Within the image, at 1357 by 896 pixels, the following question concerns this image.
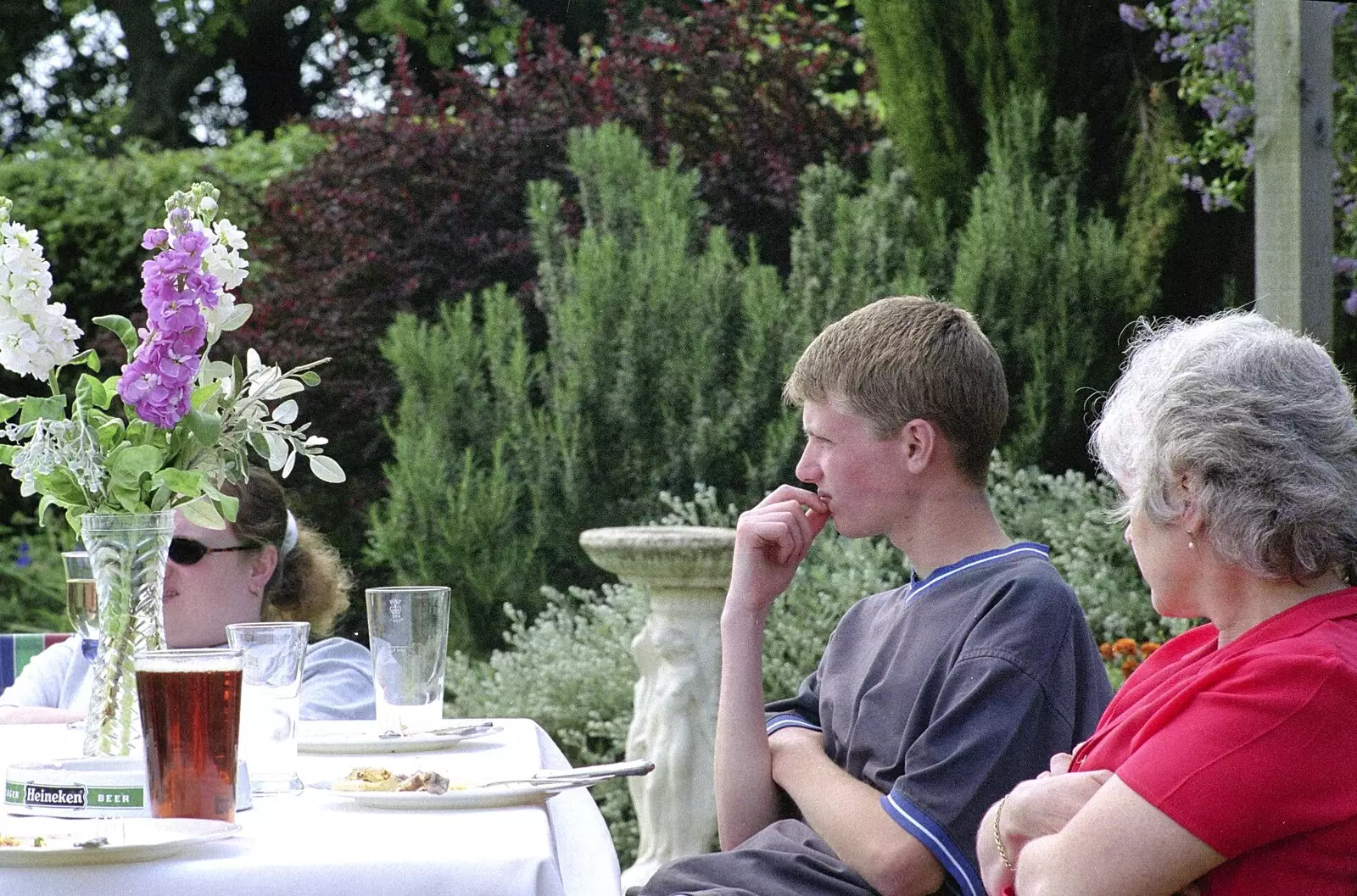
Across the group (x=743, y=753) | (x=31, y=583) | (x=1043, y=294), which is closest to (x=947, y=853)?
(x=743, y=753)

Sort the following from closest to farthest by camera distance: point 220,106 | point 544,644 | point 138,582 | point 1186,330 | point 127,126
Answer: point 1186,330 < point 138,582 < point 544,644 < point 127,126 < point 220,106

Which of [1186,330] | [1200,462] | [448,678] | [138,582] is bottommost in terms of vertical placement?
[448,678]

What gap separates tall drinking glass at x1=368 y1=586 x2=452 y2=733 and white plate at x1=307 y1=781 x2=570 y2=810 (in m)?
0.26

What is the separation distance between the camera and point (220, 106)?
1070 cm

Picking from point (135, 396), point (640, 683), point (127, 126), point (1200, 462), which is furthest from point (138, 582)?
point (127, 126)

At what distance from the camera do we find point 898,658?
205 centimetres

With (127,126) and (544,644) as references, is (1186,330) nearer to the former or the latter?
(544,644)

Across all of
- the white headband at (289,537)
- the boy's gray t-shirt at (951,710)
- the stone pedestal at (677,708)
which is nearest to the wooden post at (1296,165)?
the stone pedestal at (677,708)

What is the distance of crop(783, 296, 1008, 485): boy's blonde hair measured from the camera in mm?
2141

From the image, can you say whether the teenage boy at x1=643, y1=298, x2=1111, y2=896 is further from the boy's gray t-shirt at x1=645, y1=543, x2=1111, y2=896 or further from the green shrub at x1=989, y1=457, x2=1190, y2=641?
the green shrub at x1=989, y1=457, x2=1190, y2=641

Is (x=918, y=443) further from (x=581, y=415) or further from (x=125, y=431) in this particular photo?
(x=581, y=415)

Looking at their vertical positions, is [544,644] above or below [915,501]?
below

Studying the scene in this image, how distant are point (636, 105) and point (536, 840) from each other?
549 centimetres

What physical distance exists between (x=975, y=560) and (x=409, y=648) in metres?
0.73
